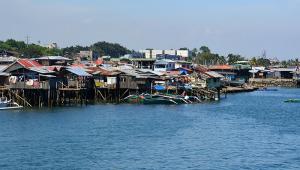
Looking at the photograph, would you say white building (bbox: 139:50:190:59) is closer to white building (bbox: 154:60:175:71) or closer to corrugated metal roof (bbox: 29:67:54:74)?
white building (bbox: 154:60:175:71)

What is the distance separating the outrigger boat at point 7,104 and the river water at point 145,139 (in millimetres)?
2139

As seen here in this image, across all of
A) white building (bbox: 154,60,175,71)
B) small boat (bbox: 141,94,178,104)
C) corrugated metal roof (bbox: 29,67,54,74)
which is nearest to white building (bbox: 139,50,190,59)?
white building (bbox: 154,60,175,71)

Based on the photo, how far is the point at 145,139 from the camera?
1374 inches

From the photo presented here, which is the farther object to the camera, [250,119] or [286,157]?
[250,119]

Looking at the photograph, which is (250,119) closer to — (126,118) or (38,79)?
(126,118)

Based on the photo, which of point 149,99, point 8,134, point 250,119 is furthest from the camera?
point 149,99

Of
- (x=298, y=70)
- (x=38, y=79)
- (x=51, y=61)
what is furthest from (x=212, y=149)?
(x=298, y=70)

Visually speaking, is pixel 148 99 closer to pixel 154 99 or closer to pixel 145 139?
pixel 154 99

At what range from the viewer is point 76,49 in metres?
166

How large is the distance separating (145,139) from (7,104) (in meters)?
17.7

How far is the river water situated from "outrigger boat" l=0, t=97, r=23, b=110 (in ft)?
7.02

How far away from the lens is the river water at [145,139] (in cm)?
2817

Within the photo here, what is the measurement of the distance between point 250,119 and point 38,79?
59.3 ft

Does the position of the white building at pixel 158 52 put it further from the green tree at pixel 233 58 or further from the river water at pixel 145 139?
the river water at pixel 145 139
